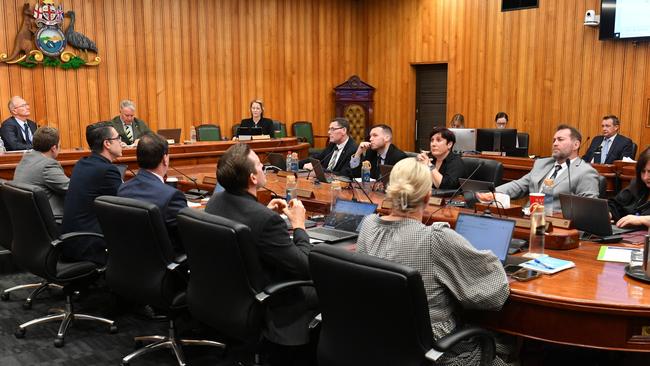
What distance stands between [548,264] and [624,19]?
6.66 meters

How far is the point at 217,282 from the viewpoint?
2.69 metres

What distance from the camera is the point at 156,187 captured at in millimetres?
3309

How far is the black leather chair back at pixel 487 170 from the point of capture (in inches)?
202

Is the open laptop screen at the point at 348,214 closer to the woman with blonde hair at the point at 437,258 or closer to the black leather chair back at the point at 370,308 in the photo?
the woman with blonde hair at the point at 437,258

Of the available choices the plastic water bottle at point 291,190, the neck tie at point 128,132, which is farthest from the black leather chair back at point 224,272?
the neck tie at point 128,132

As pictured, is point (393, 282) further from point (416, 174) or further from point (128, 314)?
point (128, 314)

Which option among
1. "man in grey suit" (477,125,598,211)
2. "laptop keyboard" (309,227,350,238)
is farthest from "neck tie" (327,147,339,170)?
"laptop keyboard" (309,227,350,238)

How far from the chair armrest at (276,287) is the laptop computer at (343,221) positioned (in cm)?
60

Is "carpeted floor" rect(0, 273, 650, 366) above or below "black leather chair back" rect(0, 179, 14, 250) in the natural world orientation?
below

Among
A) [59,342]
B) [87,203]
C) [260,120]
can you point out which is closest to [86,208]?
[87,203]

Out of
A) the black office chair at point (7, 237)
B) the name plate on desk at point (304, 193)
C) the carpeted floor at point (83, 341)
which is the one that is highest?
the name plate on desk at point (304, 193)

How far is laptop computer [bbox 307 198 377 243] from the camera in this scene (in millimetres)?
3330

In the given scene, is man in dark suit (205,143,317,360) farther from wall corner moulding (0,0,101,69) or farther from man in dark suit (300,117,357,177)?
wall corner moulding (0,0,101,69)

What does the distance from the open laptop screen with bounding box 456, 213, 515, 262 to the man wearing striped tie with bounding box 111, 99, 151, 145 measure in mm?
5686
